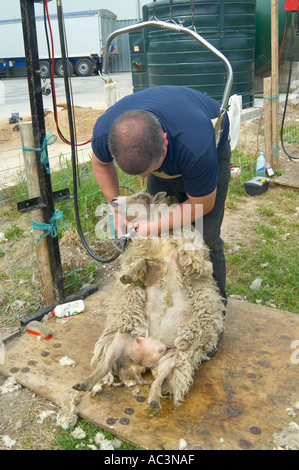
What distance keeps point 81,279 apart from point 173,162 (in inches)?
70.5

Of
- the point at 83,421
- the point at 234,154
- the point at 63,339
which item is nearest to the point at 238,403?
the point at 83,421

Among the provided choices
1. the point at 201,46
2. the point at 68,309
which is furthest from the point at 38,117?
the point at 201,46

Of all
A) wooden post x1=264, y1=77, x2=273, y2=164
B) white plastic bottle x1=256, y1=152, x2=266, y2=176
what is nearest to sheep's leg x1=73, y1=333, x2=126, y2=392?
white plastic bottle x1=256, y1=152, x2=266, y2=176

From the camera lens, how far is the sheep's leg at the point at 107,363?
2.14 m

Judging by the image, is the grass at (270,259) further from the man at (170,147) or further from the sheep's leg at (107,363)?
the sheep's leg at (107,363)

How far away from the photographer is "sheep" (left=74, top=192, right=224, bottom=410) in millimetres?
2309

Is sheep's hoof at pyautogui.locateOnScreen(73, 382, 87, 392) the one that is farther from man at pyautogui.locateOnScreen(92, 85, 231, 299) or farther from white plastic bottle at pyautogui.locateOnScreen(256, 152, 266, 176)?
white plastic bottle at pyautogui.locateOnScreen(256, 152, 266, 176)

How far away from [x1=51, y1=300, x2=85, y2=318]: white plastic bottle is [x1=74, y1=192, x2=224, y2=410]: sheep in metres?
0.65

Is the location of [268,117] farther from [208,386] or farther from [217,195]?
[208,386]

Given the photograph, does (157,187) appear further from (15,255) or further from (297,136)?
(297,136)

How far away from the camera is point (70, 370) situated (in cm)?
251

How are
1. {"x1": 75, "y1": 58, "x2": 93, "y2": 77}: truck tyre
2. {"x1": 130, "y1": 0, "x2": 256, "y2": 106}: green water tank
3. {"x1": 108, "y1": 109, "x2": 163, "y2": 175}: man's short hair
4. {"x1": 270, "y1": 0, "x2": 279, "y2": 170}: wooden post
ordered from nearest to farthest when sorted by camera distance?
{"x1": 108, "y1": 109, "x2": 163, "y2": 175}: man's short hair
{"x1": 270, "y1": 0, "x2": 279, "y2": 170}: wooden post
{"x1": 130, "y1": 0, "x2": 256, "y2": 106}: green water tank
{"x1": 75, "y1": 58, "x2": 93, "y2": 77}: truck tyre

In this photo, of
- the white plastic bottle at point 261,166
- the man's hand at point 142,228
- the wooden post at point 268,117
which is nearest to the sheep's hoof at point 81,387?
the man's hand at point 142,228

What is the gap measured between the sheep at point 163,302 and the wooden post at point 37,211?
29.7 inches
